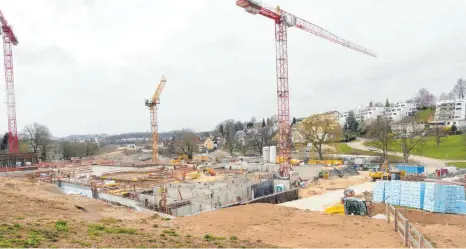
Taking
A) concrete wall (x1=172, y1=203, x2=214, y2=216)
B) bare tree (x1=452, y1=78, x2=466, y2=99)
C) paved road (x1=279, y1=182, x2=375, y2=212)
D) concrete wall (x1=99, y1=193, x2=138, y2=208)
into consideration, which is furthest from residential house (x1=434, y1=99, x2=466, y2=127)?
concrete wall (x1=99, y1=193, x2=138, y2=208)

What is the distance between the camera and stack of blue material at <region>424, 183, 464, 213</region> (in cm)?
2020

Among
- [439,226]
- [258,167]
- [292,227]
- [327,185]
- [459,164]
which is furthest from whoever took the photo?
[459,164]

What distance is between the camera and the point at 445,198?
2036cm

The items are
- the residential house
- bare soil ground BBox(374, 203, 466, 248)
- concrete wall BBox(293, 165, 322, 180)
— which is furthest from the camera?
the residential house

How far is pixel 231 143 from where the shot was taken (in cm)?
9125

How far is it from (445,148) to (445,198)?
166 feet

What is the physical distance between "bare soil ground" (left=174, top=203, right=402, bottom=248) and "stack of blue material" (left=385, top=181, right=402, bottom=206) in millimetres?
6217

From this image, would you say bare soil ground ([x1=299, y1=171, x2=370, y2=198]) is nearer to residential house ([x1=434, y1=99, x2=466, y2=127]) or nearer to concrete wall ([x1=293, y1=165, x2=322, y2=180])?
concrete wall ([x1=293, y1=165, x2=322, y2=180])

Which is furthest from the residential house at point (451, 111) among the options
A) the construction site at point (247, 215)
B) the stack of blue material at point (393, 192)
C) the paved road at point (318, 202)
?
the stack of blue material at point (393, 192)

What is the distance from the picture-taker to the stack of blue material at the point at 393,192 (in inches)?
880

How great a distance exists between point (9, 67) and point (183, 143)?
38746 millimetres

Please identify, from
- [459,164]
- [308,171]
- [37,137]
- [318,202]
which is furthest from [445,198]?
[37,137]

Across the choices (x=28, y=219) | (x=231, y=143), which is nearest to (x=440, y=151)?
(x=231, y=143)

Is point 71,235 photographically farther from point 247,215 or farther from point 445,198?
point 445,198
